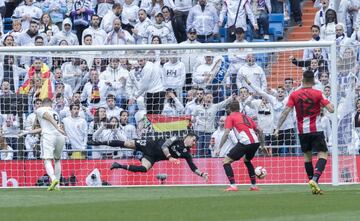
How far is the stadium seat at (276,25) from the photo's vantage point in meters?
31.7

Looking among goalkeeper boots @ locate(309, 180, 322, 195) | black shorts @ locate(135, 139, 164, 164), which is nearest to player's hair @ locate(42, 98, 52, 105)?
black shorts @ locate(135, 139, 164, 164)

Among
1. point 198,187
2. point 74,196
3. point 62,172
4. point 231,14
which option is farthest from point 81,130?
point 231,14

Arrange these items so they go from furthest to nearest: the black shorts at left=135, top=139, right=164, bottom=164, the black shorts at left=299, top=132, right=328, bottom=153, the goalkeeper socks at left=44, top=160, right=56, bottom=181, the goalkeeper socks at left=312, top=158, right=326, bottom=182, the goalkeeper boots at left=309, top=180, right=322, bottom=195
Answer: the black shorts at left=135, top=139, right=164, bottom=164
the goalkeeper socks at left=44, top=160, right=56, bottom=181
the black shorts at left=299, top=132, right=328, bottom=153
the goalkeeper socks at left=312, top=158, right=326, bottom=182
the goalkeeper boots at left=309, top=180, right=322, bottom=195

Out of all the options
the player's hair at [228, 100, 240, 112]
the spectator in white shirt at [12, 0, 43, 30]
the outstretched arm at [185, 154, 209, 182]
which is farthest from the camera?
the spectator in white shirt at [12, 0, 43, 30]

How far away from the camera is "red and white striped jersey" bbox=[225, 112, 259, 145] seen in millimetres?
22750

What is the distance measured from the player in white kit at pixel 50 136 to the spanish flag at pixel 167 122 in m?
2.45

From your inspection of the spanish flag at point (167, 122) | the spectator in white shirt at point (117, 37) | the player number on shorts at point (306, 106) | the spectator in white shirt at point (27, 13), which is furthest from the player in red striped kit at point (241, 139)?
the spectator in white shirt at point (27, 13)

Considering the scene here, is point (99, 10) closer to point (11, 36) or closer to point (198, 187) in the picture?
point (11, 36)

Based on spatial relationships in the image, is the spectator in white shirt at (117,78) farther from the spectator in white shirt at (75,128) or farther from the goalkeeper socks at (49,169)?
the goalkeeper socks at (49,169)

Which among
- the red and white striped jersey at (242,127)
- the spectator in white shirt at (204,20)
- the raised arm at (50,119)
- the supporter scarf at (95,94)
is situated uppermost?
the spectator in white shirt at (204,20)

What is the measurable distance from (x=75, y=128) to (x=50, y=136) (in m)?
1.95

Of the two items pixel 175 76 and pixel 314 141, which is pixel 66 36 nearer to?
pixel 175 76

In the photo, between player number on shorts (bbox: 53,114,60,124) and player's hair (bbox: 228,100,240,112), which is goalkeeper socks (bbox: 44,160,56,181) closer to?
player number on shorts (bbox: 53,114,60,124)

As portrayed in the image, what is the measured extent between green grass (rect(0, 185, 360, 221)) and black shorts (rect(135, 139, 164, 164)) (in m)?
1.94
